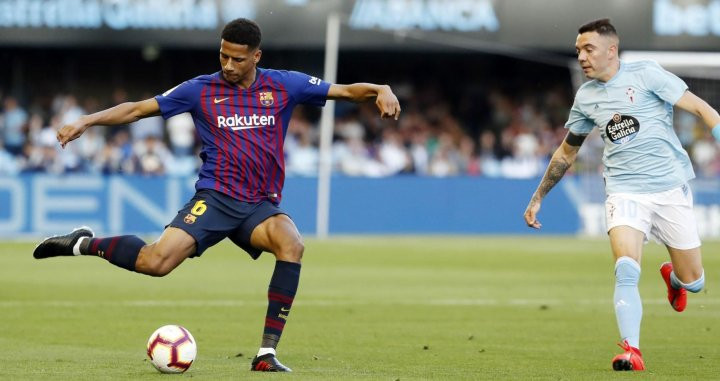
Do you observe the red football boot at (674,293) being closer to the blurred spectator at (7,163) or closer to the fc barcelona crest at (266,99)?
the fc barcelona crest at (266,99)

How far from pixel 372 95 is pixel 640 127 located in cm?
186

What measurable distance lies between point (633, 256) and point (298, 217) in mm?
19865

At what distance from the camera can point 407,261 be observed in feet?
69.5

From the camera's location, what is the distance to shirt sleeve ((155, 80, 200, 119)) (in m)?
8.95

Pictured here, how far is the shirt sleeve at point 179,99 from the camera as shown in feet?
29.3

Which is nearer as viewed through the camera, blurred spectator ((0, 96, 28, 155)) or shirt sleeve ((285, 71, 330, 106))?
shirt sleeve ((285, 71, 330, 106))

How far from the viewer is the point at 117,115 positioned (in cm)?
879

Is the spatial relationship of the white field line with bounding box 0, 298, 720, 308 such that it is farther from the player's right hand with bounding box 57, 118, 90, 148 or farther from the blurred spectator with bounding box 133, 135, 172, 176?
the blurred spectator with bounding box 133, 135, 172, 176

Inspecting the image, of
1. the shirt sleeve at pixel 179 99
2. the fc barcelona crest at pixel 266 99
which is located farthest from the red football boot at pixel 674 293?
the shirt sleeve at pixel 179 99

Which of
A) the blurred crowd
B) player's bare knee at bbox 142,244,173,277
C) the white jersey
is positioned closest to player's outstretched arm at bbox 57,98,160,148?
player's bare knee at bbox 142,244,173,277

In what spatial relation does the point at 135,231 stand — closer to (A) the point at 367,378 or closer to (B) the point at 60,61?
(B) the point at 60,61

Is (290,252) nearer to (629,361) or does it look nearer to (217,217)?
(217,217)

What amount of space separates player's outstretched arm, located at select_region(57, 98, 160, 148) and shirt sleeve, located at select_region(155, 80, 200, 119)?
0.05 metres

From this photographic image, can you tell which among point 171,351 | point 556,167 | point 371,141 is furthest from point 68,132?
point 371,141
